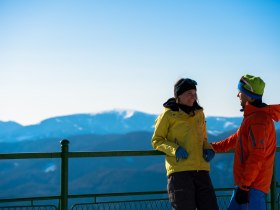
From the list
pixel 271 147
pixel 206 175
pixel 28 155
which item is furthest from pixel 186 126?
pixel 28 155

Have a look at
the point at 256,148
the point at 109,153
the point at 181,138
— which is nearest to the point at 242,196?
the point at 256,148

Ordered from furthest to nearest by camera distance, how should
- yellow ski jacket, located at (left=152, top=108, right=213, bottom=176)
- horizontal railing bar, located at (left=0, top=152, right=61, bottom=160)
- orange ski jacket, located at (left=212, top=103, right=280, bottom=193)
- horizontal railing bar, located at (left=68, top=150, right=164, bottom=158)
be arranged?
horizontal railing bar, located at (left=68, top=150, right=164, bottom=158)
horizontal railing bar, located at (left=0, top=152, right=61, bottom=160)
yellow ski jacket, located at (left=152, top=108, right=213, bottom=176)
orange ski jacket, located at (left=212, top=103, right=280, bottom=193)

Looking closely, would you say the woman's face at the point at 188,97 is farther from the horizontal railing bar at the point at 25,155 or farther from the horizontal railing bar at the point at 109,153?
the horizontal railing bar at the point at 25,155

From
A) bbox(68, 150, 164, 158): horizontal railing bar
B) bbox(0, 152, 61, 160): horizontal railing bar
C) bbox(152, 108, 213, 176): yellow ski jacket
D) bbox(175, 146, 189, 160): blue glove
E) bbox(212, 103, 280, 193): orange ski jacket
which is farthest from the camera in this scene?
bbox(68, 150, 164, 158): horizontal railing bar

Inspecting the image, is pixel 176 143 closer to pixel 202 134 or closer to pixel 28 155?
pixel 202 134

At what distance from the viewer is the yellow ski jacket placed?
4633 mm

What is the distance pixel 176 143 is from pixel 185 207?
58cm

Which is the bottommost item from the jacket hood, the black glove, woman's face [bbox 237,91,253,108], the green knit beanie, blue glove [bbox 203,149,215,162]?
the black glove

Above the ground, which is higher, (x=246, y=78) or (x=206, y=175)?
(x=246, y=78)

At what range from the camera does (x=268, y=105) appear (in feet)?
14.9

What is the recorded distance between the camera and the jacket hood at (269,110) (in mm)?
4520

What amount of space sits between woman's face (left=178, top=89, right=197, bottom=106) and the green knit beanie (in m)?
0.44

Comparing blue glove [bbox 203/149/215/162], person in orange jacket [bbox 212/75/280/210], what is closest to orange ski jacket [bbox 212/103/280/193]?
person in orange jacket [bbox 212/75/280/210]

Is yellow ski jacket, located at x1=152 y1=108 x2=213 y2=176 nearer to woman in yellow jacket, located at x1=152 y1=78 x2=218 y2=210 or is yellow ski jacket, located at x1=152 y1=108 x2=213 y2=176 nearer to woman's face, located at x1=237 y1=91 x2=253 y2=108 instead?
woman in yellow jacket, located at x1=152 y1=78 x2=218 y2=210
